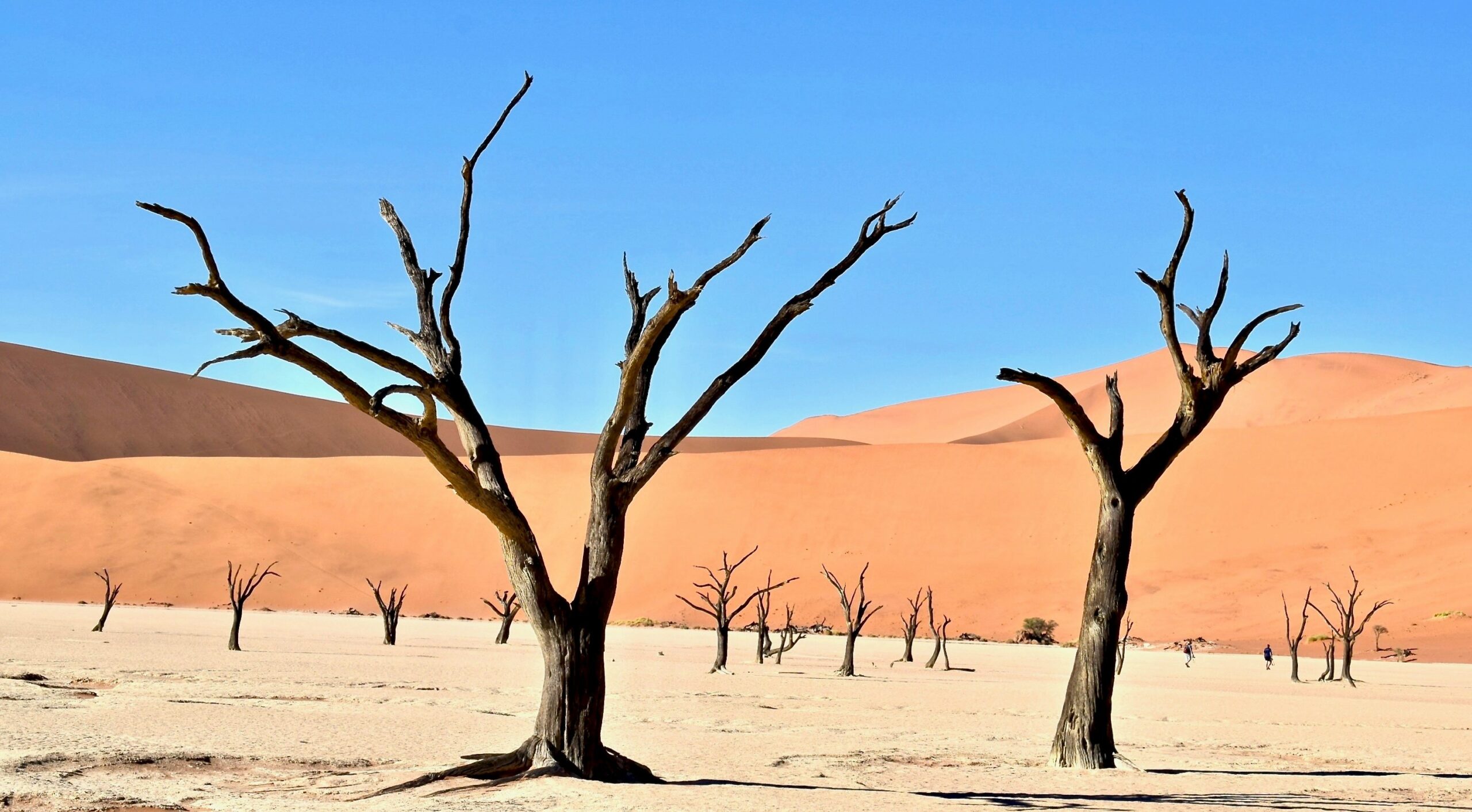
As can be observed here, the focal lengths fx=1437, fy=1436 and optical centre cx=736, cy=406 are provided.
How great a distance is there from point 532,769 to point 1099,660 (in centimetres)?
481

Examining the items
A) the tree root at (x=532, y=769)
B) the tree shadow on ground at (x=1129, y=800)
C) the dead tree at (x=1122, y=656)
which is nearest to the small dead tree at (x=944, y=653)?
the dead tree at (x=1122, y=656)

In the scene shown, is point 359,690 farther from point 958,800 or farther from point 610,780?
point 958,800

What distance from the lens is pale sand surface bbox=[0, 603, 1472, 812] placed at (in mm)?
9547

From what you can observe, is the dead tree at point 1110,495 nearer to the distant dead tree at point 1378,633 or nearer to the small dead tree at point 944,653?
the small dead tree at point 944,653

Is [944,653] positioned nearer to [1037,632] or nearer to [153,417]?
[1037,632]

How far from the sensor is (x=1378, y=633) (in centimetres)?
4044

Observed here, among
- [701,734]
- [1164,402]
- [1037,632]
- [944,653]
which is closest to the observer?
[701,734]

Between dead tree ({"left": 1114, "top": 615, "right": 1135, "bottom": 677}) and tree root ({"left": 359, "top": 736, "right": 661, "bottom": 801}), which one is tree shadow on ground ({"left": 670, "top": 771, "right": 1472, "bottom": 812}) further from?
dead tree ({"left": 1114, "top": 615, "right": 1135, "bottom": 677})

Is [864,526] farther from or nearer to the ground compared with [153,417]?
nearer to the ground

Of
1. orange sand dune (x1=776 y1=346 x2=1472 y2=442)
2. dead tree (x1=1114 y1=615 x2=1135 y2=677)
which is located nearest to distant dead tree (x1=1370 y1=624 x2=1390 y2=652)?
dead tree (x1=1114 y1=615 x2=1135 y2=677)

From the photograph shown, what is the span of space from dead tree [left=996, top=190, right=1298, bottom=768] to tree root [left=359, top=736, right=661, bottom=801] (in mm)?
3770

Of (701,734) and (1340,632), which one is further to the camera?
(1340,632)

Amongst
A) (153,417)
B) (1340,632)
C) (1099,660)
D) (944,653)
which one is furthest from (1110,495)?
(153,417)

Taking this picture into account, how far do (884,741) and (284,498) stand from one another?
56166mm
